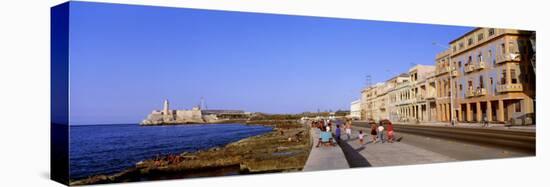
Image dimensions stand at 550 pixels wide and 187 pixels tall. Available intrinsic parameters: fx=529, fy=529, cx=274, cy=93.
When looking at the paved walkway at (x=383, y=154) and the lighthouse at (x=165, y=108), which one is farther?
the paved walkway at (x=383, y=154)

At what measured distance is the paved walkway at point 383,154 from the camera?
45.5ft

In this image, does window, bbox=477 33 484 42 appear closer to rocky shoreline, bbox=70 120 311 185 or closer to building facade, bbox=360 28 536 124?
building facade, bbox=360 28 536 124

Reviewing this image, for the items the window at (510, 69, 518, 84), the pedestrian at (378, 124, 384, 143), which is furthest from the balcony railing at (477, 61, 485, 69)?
the pedestrian at (378, 124, 384, 143)

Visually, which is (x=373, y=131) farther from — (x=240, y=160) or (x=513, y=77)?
(x=513, y=77)

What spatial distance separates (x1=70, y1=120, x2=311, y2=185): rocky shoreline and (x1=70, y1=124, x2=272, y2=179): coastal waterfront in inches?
6.2

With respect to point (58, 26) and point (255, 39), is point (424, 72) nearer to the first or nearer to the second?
→ point (255, 39)

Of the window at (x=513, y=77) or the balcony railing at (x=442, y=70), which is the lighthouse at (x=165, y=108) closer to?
the balcony railing at (x=442, y=70)

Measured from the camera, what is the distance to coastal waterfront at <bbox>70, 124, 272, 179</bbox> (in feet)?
35.0

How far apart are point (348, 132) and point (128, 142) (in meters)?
6.63

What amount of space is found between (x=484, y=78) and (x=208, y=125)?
924cm

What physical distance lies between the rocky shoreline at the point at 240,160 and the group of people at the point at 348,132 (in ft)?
1.68

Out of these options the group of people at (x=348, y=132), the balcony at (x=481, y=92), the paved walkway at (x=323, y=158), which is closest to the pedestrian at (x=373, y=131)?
the group of people at (x=348, y=132)

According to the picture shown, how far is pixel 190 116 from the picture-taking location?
12398 millimetres

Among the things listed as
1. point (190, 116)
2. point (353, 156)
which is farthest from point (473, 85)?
point (190, 116)
